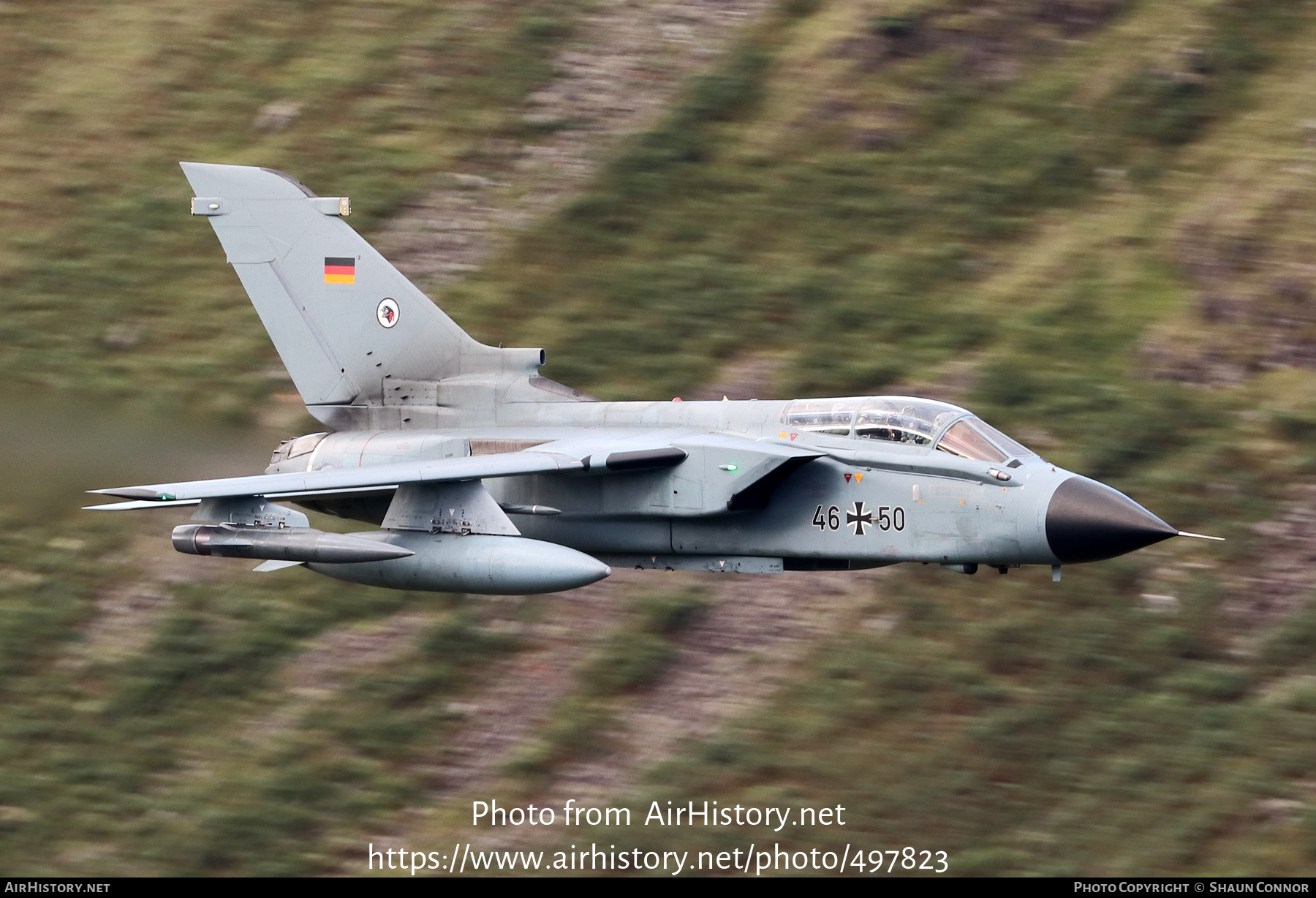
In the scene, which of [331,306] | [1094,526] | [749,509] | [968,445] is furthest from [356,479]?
[1094,526]

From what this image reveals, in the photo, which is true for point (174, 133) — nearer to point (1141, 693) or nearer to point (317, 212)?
point (317, 212)

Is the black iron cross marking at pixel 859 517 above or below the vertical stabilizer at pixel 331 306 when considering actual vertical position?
below

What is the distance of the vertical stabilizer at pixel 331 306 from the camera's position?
19.6m

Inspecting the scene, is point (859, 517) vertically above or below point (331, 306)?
below

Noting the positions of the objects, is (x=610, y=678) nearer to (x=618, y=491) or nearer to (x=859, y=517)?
(x=618, y=491)

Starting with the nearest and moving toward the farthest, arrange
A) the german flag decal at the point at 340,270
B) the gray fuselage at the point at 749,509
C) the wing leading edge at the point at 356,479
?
1. the gray fuselage at the point at 749,509
2. the wing leading edge at the point at 356,479
3. the german flag decal at the point at 340,270

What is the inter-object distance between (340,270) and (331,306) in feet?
1.55

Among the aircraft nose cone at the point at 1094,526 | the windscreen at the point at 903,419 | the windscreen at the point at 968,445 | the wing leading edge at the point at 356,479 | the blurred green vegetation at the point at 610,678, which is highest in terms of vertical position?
the windscreen at the point at 903,419

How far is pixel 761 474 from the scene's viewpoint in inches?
649

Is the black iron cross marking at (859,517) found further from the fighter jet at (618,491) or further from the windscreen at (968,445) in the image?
the windscreen at (968,445)

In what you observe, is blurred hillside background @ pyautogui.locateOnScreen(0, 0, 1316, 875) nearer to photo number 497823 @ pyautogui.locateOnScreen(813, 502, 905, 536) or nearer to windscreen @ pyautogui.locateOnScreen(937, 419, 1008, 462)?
photo number 497823 @ pyautogui.locateOnScreen(813, 502, 905, 536)

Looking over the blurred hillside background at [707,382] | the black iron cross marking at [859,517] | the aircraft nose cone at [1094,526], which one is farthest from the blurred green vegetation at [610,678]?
the aircraft nose cone at [1094,526]

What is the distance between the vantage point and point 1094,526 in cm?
1565

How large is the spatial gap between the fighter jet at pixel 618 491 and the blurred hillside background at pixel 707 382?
12.2 ft
